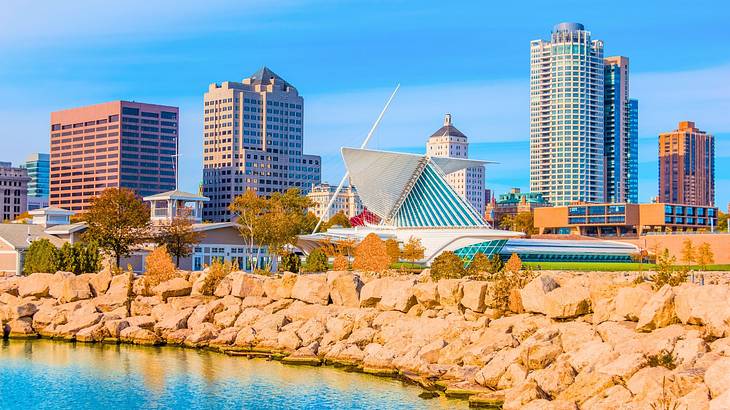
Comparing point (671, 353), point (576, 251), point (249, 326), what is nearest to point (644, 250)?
point (576, 251)

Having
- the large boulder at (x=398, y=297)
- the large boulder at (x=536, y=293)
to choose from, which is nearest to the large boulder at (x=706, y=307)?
the large boulder at (x=536, y=293)

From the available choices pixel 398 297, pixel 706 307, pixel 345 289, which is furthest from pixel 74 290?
pixel 706 307

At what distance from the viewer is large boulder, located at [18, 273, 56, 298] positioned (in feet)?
173

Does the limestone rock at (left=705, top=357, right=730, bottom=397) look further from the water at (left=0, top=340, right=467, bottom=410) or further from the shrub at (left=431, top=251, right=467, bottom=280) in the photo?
the shrub at (left=431, top=251, right=467, bottom=280)

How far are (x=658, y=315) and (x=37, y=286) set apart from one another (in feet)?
111

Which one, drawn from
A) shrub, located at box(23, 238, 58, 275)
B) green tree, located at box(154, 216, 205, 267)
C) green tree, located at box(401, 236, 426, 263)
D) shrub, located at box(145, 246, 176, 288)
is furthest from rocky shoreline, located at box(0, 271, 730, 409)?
green tree, located at box(401, 236, 426, 263)

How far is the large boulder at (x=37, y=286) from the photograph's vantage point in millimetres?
52781

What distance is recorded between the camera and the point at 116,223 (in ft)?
221

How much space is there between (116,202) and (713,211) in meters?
125

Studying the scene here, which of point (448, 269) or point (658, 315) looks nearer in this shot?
point (658, 315)

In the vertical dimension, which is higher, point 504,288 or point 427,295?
point 504,288

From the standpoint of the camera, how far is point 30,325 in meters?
49.3

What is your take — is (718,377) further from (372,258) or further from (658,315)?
(372,258)

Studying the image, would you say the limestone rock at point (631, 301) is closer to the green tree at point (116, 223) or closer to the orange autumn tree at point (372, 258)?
the orange autumn tree at point (372, 258)
